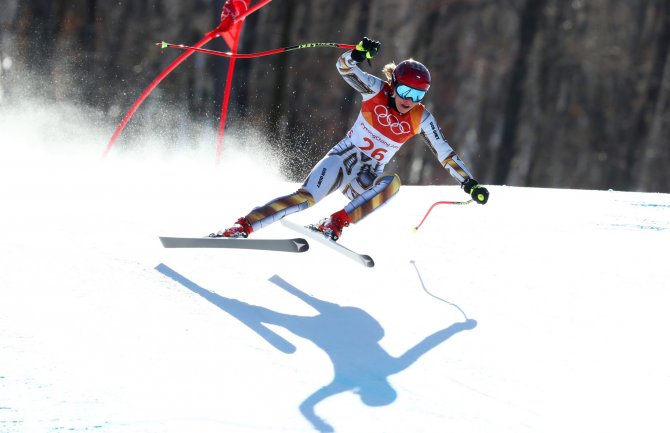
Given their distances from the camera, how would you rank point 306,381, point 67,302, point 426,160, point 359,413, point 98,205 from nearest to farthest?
point 359,413, point 306,381, point 67,302, point 98,205, point 426,160

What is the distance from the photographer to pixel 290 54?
19.6m

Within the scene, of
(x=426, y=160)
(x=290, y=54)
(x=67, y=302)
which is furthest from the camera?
(x=426, y=160)

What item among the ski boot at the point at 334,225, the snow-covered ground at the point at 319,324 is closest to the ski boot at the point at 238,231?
the snow-covered ground at the point at 319,324

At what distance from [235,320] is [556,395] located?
147 cm

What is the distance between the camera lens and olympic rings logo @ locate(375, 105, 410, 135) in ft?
18.6

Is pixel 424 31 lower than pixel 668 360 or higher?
higher

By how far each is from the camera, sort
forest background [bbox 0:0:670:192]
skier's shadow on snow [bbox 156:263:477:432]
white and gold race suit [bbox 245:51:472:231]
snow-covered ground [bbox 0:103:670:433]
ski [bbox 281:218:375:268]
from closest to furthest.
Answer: snow-covered ground [bbox 0:103:670:433], skier's shadow on snow [bbox 156:263:477:432], ski [bbox 281:218:375:268], white and gold race suit [bbox 245:51:472:231], forest background [bbox 0:0:670:192]

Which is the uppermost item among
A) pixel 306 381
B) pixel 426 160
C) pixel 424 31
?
pixel 424 31

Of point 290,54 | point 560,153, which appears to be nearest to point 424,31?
point 290,54

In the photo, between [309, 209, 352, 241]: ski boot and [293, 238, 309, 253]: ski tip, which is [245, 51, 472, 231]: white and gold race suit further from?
[293, 238, 309, 253]: ski tip

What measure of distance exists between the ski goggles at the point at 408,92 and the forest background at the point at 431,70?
10463 millimetres

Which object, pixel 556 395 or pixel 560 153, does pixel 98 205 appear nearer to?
pixel 556 395

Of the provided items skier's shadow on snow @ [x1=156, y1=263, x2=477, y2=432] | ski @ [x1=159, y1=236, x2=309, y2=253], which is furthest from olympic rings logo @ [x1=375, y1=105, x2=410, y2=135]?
skier's shadow on snow @ [x1=156, y1=263, x2=477, y2=432]

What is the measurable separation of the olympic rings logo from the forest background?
10.3 meters
